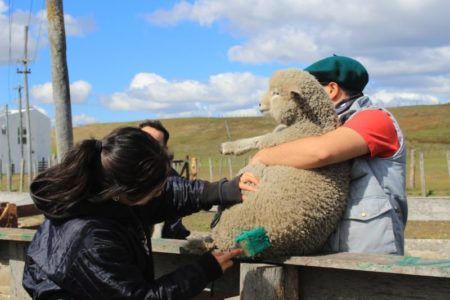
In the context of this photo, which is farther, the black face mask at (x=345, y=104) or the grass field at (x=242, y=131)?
the grass field at (x=242, y=131)

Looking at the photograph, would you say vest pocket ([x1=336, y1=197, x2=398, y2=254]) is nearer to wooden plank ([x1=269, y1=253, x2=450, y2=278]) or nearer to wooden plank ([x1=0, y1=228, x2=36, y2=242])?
wooden plank ([x1=269, y1=253, x2=450, y2=278])

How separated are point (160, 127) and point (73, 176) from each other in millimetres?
2625

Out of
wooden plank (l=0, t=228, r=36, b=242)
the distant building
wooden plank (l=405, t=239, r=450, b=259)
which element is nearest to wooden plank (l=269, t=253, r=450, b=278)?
wooden plank (l=0, t=228, r=36, b=242)

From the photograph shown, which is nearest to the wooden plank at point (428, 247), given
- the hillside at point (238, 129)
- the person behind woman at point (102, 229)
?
the person behind woman at point (102, 229)

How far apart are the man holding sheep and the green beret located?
184 mm

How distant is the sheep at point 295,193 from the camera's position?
2.26 metres

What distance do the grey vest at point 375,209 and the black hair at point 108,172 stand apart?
2.76 feet

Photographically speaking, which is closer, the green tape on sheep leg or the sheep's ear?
the green tape on sheep leg

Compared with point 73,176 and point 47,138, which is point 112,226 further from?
point 47,138

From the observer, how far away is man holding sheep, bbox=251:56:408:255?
226cm

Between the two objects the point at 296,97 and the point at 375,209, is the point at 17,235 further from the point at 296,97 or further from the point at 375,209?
the point at 375,209

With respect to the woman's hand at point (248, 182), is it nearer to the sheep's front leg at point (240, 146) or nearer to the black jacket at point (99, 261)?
the sheep's front leg at point (240, 146)

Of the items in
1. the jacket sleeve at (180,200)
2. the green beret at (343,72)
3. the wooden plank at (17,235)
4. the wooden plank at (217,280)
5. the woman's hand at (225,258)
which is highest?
the green beret at (343,72)

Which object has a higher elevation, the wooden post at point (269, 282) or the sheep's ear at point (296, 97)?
the sheep's ear at point (296, 97)
